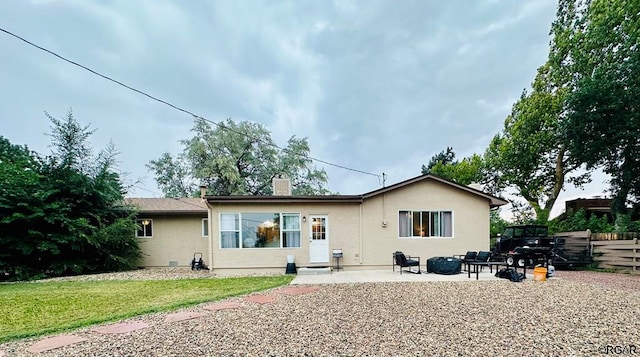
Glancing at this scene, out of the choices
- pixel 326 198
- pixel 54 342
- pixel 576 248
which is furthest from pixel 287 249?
pixel 576 248

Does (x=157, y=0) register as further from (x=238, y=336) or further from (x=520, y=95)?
Answer: (x=520, y=95)

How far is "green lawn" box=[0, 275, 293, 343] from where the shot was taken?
495 cm

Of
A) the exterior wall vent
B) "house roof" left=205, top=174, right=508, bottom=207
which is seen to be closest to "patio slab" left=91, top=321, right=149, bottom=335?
"house roof" left=205, top=174, right=508, bottom=207

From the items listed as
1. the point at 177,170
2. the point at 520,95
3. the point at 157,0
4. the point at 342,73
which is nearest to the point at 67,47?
the point at 157,0

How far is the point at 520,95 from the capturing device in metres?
20.3

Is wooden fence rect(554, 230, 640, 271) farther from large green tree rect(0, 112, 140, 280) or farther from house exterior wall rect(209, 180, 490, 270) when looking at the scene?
large green tree rect(0, 112, 140, 280)

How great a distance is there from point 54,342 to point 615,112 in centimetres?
1785

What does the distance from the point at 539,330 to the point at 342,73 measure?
13.5 meters

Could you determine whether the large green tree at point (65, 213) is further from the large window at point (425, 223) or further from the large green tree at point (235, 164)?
the large window at point (425, 223)

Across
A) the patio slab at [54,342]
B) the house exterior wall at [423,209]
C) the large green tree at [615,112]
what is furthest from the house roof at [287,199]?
the large green tree at [615,112]

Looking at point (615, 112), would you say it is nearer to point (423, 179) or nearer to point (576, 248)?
point (576, 248)

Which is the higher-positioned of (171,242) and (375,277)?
(171,242)

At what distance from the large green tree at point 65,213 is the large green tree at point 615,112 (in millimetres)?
18989

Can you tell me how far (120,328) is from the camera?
4.55 m
